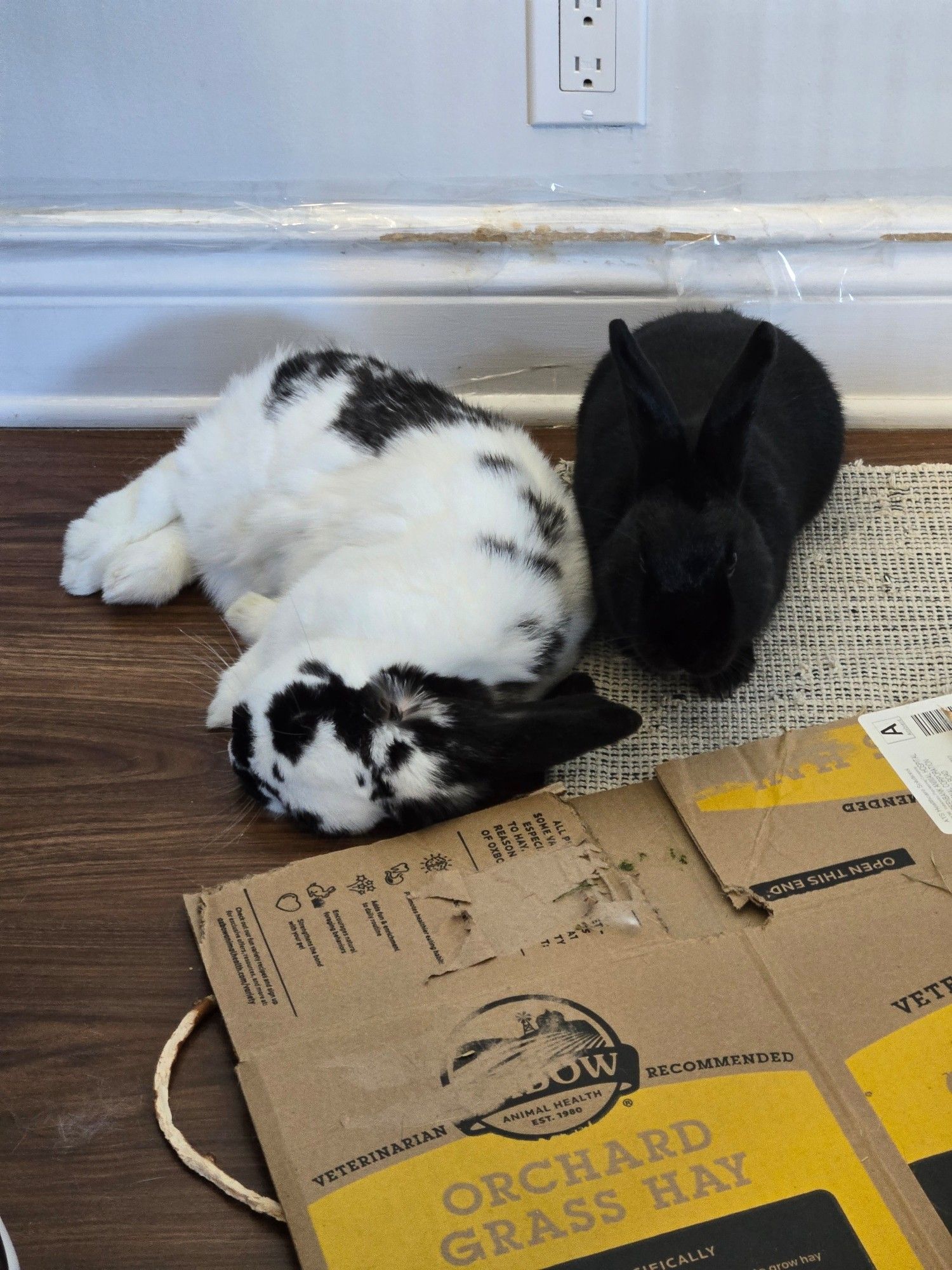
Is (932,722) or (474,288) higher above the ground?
(474,288)

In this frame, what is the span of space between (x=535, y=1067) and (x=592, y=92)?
1.21 meters

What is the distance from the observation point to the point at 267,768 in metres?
1.14

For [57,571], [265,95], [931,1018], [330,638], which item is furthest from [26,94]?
[931,1018]

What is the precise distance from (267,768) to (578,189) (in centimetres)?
95

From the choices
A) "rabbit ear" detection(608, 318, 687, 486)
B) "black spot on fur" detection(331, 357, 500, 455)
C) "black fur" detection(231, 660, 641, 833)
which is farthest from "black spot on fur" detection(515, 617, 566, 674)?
"black spot on fur" detection(331, 357, 500, 455)

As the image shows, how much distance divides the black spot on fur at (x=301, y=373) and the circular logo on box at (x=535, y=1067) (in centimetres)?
82

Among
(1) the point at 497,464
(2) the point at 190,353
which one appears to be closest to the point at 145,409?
(2) the point at 190,353

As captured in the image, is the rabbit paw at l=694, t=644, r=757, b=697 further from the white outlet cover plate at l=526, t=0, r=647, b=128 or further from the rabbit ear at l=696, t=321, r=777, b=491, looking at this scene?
the white outlet cover plate at l=526, t=0, r=647, b=128

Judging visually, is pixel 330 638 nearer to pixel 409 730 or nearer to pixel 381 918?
pixel 409 730

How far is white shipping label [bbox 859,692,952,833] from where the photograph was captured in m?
1.14

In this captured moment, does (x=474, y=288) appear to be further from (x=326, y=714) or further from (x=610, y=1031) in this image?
(x=610, y=1031)

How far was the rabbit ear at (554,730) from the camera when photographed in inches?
40.9

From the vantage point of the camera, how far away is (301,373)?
1449mm

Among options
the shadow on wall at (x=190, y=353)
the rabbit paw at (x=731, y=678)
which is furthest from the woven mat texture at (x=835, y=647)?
the shadow on wall at (x=190, y=353)
